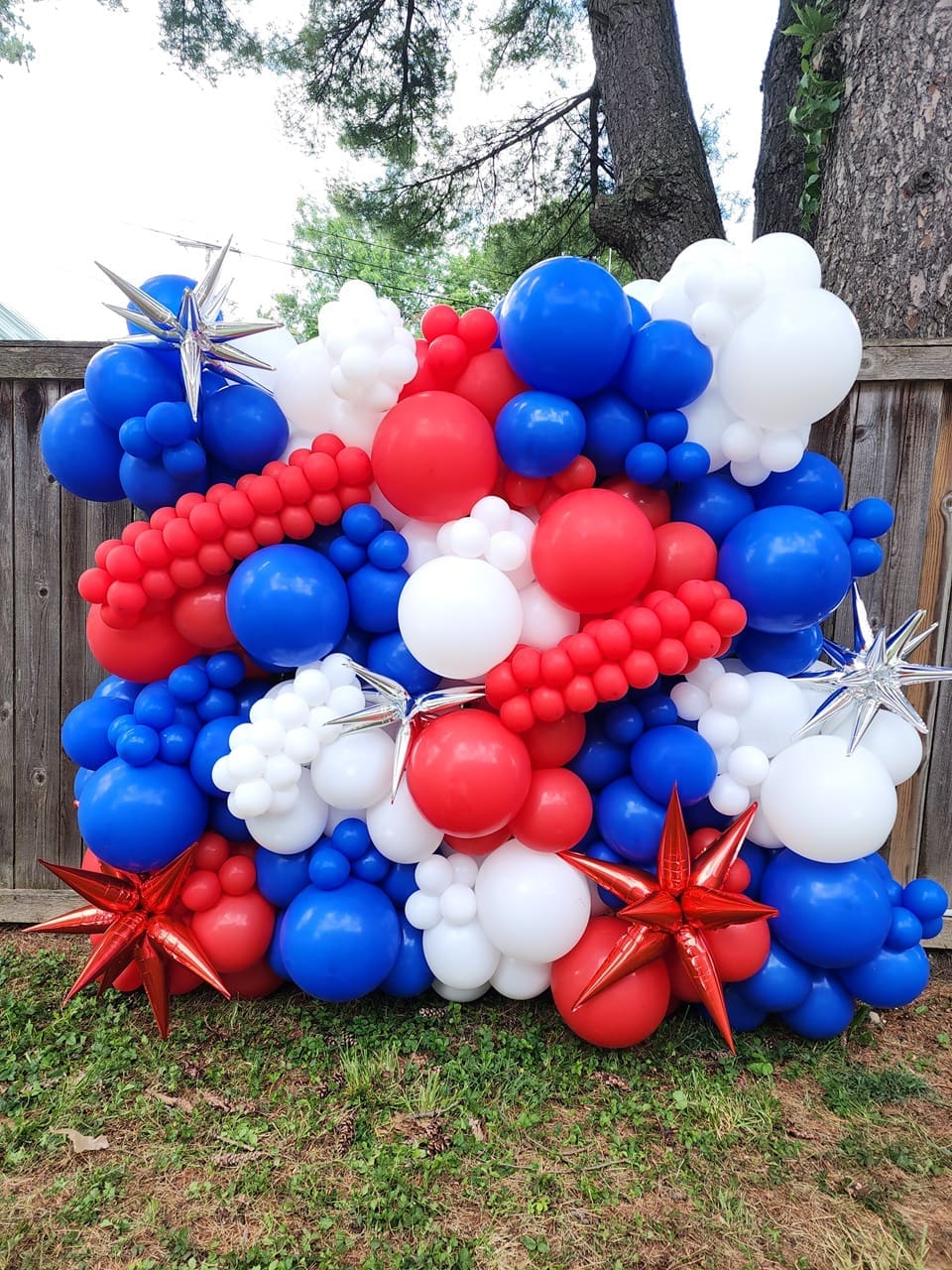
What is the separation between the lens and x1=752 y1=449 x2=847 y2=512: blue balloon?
2098 mm

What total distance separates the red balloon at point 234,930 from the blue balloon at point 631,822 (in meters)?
1.01

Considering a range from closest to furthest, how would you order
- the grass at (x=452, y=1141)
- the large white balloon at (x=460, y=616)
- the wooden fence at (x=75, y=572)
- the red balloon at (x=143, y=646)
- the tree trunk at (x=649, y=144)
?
the grass at (x=452, y=1141), the large white balloon at (x=460, y=616), the red balloon at (x=143, y=646), the wooden fence at (x=75, y=572), the tree trunk at (x=649, y=144)

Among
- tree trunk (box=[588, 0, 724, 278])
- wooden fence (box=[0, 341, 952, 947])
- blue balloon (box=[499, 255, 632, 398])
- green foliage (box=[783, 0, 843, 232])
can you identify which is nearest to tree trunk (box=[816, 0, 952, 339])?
green foliage (box=[783, 0, 843, 232])

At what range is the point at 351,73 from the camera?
555 centimetres

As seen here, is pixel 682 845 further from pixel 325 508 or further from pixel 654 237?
pixel 654 237

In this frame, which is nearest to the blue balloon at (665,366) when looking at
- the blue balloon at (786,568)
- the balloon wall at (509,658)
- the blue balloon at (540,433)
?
the balloon wall at (509,658)

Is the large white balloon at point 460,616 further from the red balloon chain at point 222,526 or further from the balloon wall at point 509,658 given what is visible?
the red balloon chain at point 222,526

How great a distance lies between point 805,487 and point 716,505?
0.26 meters

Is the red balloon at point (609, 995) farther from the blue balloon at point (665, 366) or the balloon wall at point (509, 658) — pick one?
the blue balloon at point (665, 366)

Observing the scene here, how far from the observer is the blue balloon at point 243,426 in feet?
6.69

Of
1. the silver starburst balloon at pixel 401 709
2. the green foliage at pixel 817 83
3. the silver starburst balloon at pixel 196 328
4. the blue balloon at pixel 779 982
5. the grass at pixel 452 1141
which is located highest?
the green foliage at pixel 817 83

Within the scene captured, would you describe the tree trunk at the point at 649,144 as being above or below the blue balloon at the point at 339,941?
above

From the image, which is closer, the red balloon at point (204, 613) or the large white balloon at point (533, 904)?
the large white balloon at point (533, 904)

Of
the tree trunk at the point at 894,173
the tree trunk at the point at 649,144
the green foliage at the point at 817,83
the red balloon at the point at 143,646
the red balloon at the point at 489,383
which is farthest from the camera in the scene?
the tree trunk at the point at 649,144
